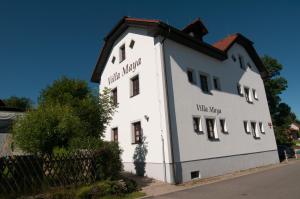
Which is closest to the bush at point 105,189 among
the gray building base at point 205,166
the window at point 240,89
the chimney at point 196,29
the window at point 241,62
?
the gray building base at point 205,166

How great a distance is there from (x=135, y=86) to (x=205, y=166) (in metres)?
6.65

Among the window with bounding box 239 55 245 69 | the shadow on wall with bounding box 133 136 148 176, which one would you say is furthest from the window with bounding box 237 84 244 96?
the shadow on wall with bounding box 133 136 148 176

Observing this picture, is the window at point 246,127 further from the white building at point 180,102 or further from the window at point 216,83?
the window at point 216,83

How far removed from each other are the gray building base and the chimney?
9.42 meters

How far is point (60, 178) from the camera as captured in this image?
8812 millimetres

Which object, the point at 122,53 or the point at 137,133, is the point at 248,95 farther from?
the point at 122,53

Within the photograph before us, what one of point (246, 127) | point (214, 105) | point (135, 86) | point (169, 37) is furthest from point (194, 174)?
point (169, 37)

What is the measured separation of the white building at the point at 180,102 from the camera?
12.3m

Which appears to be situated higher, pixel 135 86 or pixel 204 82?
pixel 204 82

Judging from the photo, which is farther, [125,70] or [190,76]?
[125,70]

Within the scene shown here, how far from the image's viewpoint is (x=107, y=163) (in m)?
10.1

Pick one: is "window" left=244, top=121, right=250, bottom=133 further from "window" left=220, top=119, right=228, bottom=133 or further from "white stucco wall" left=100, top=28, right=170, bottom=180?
"white stucco wall" left=100, top=28, right=170, bottom=180

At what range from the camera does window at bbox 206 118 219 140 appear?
14.3 m

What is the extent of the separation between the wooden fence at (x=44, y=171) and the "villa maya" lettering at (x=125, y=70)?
709 centimetres
